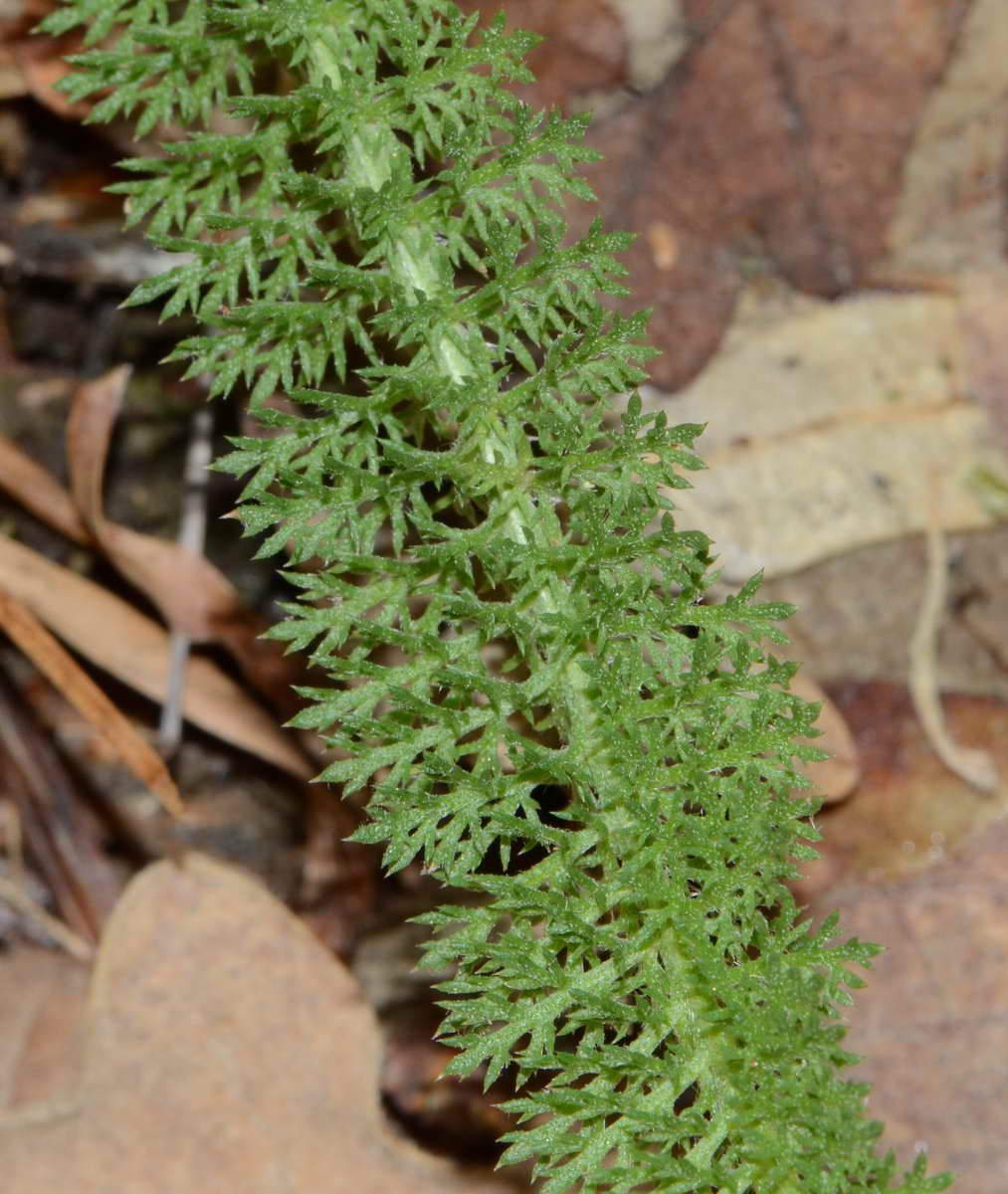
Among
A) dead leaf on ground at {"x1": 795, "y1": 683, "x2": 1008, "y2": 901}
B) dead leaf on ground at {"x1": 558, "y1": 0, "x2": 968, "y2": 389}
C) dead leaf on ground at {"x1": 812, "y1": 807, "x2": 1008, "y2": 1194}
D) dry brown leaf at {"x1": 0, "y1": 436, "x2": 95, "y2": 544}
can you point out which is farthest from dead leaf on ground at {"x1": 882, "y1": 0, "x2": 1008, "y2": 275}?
dry brown leaf at {"x1": 0, "y1": 436, "x2": 95, "y2": 544}

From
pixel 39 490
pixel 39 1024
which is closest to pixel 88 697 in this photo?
pixel 39 490

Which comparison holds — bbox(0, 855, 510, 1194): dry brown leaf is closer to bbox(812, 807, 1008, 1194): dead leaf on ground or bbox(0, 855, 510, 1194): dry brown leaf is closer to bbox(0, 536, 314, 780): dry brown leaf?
bbox(0, 536, 314, 780): dry brown leaf

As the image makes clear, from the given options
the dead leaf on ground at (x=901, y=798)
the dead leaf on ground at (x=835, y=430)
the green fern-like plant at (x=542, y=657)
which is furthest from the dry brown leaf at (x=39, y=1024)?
the dead leaf on ground at (x=835, y=430)

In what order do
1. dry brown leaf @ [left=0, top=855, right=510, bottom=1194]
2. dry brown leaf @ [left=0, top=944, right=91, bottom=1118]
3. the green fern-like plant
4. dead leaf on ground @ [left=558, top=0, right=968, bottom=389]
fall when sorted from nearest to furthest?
the green fern-like plant, dry brown leaf @ [left=0, top=855, right=510, bottom=1194], dry brown leaf @ [left=0, top=944, right=91, bottom=1118], dead leaf on ground @ [left=558, top=0, right=968, bottom=389]

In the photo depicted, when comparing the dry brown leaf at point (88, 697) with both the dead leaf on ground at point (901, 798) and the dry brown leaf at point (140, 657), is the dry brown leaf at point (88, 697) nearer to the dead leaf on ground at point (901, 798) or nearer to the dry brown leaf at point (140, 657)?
the dry brown leaf at point (140, 657)

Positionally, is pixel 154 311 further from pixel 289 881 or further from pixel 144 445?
pixel 289 881

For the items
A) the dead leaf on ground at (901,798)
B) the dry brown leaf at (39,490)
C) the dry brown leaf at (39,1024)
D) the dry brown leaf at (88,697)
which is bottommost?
the dead leaf on ground at (901,798)
